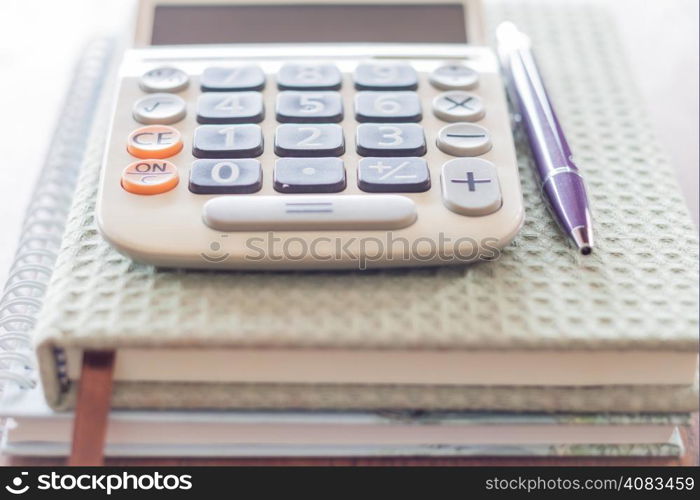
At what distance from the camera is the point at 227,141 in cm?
36

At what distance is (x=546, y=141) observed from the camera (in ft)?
1.27

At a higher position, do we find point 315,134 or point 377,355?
point 315,134

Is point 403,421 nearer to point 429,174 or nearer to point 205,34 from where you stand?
point 429,174

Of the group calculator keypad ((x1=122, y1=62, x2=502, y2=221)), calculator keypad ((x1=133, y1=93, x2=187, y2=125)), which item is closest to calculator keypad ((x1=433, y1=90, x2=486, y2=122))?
calculator keypad ((x1=122, y1=62, x2=502, y2=221))

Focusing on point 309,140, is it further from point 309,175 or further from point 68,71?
point 68,71

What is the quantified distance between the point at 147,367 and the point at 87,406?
0.02 m

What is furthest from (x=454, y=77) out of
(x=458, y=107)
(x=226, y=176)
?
(x=226, y=176)

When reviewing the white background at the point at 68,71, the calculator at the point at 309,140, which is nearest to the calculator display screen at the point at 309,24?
the calculator at the point at 309,140

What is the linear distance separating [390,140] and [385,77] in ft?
0.17

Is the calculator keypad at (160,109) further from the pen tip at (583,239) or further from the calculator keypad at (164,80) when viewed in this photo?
the pen tip at (583,239)

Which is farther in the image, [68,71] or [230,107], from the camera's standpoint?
[68,71]

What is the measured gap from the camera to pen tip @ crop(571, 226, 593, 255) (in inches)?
13.5

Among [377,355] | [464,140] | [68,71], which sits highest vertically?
[68,71]
